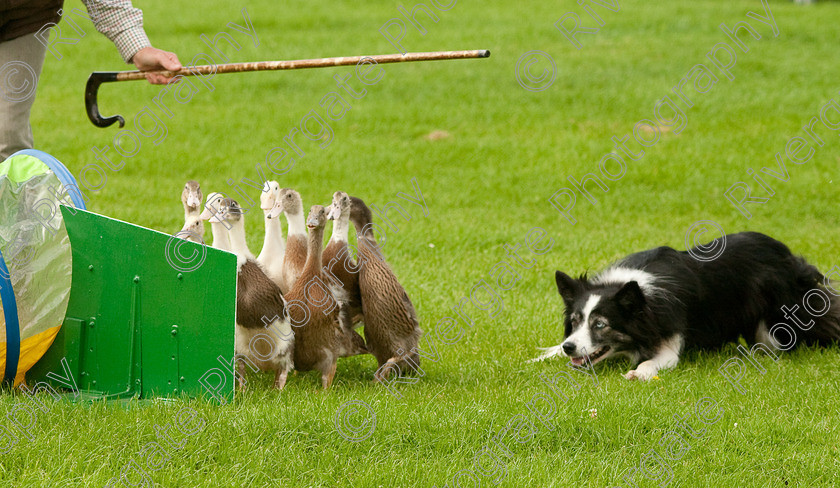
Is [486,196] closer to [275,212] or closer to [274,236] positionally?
[274,236]

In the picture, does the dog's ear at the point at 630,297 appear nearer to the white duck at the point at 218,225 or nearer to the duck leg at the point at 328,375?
the duck leg at the point at 328,375

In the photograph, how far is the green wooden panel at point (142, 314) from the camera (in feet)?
13.2

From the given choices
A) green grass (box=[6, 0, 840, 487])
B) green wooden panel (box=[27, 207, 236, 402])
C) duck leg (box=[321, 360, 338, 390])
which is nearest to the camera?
green grass (box=[6, 0, 840, 487])

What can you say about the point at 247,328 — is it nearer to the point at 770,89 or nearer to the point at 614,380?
the point at 614,380

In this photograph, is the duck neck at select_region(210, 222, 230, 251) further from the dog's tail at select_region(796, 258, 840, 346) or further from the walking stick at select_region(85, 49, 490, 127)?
the dog's tail at select_region(796, 258, 840, 346)

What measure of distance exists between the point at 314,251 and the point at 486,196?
20.0ft

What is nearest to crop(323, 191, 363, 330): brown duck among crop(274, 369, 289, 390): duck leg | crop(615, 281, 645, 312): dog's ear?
crop(274, 369, 289, 390): duck leg

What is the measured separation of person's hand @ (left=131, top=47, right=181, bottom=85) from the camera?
4.96m

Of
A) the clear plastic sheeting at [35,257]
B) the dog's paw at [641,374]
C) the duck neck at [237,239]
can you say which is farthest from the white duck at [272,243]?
the dog's paw at [641,374]

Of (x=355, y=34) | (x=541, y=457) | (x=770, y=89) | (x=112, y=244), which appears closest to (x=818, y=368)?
(x=541, y=457)

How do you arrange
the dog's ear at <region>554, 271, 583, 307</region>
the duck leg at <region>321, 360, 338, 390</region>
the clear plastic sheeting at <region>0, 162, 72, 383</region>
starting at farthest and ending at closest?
the dog's ear at <region>554, 271, 583, 307</region>
the duck leg at <region>321, 360, 338, 390</region>
the clear plastic sheeting at <region>0, 162, 72, 383</region>

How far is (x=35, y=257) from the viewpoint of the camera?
420 centimetres

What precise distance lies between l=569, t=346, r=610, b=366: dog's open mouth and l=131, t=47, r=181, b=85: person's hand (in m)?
2.73

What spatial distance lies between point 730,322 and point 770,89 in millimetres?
9417
